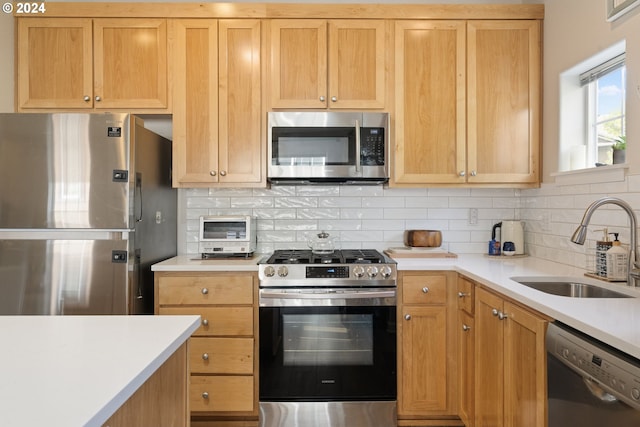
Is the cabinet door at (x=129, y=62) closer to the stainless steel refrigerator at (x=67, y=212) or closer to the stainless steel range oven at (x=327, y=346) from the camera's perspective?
the stainless steel refrigerator at (x=67, y=212)

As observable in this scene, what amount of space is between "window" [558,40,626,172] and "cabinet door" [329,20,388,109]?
109cm

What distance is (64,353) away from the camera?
844 mm

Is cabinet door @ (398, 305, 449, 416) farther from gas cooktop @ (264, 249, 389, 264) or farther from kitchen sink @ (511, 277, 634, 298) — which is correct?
kitchen sink @ (511, 277, 634, 298)

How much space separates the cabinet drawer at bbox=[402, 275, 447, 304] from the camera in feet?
7.26

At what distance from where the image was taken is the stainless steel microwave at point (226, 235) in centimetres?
244

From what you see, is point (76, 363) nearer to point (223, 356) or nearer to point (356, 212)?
point (223, 356)

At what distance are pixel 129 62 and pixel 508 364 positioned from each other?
2.70m

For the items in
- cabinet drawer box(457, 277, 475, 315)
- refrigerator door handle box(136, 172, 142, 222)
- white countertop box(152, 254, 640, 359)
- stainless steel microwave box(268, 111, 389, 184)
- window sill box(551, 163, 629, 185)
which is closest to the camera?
white countertop box(152, 254, 640, 359)

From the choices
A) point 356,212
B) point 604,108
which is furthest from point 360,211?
Answer: point 604,108

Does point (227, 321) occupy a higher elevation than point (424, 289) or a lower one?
lower

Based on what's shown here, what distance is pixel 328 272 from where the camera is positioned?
219cm

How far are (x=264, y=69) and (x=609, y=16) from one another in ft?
6.07

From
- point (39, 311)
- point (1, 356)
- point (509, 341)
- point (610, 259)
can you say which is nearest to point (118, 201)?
point (39, 311)

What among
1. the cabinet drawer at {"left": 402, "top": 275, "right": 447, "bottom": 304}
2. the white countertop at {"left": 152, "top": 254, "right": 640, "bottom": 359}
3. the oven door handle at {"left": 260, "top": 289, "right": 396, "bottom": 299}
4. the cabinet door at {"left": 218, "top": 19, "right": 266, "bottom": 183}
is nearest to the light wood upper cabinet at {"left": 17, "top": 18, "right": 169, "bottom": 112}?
the cabinet door at {"left": 218, "top": 19, "right": 266, "bottom": 183}
